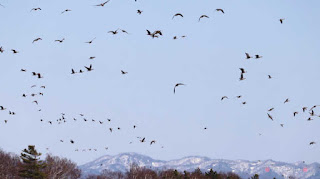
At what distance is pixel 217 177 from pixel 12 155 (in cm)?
7460

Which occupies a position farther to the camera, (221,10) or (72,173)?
(72,173)

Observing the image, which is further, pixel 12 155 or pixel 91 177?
pixel 91 177

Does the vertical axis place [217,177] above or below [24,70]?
below

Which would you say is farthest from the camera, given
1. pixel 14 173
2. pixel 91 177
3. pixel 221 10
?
pixel 91 177

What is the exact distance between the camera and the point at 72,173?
4756 inches

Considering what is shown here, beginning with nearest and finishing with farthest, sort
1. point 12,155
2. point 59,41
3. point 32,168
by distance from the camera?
point 59,41 < point 32,168 < point 12,155

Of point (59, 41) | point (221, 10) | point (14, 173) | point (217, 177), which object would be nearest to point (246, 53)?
point (221, 10)

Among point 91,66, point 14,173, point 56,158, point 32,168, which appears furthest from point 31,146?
point 91,66

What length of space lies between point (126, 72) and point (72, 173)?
9502 cm

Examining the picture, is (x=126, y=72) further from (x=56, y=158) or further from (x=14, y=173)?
(x=56, y=158)

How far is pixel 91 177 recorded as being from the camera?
16588 centimetres

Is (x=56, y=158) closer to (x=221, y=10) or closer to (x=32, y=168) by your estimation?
(x=32, y=168)

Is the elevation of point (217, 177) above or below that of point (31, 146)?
below

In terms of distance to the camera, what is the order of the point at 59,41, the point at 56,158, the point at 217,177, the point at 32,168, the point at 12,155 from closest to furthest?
1. the point at 59,41
2. the point at 32,168
3. the point at 217,177
4. the point at 56,158
5. the point at 12,155
